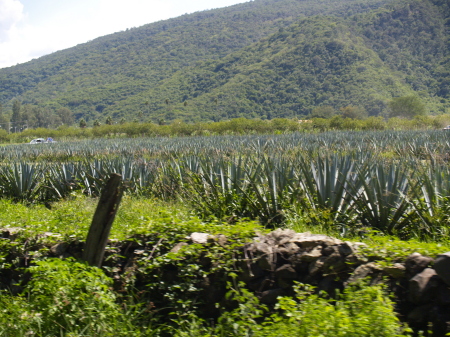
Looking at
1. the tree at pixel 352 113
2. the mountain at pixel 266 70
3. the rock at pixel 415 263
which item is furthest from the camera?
the mountain at pixel 266 70

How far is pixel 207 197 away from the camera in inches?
256

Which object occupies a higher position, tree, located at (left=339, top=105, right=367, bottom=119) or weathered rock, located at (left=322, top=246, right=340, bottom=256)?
weathered rock, located at (left=322, top=246, right=340, bottom=256)

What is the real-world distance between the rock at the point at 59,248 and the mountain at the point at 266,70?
75799 millimetres

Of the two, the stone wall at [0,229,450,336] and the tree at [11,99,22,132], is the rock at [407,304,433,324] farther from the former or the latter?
the tree at [11,99,22,132]

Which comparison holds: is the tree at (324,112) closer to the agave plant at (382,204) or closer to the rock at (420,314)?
the agave plant at (382,204)

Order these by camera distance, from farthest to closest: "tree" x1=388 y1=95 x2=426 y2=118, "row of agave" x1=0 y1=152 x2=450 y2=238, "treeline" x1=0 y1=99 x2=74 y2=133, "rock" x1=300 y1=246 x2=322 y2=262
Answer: "treeline" x1=0 y1=99 x2=74 y2=133 → "tree" x1=388 y1=95 x2=426 y2=118 → "row of agave" x1=0 y1=152 x2=450 y2=238 → "rock" x1=300 y1=246 x2=322 y2=262

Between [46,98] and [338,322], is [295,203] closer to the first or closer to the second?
[338,322]

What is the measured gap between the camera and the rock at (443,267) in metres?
3.04

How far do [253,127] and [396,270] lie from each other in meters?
47.3

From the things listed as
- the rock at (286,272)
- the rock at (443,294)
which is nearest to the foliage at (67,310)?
the rock at (286,272)

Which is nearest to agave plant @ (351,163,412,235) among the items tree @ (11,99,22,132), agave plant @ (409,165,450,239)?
agave plant @ (409,165,450,239)

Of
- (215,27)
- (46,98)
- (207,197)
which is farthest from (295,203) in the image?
(215,27)

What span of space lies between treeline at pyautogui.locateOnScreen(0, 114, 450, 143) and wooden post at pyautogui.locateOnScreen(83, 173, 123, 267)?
134ft

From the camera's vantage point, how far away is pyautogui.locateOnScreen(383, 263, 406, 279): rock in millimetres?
3340
